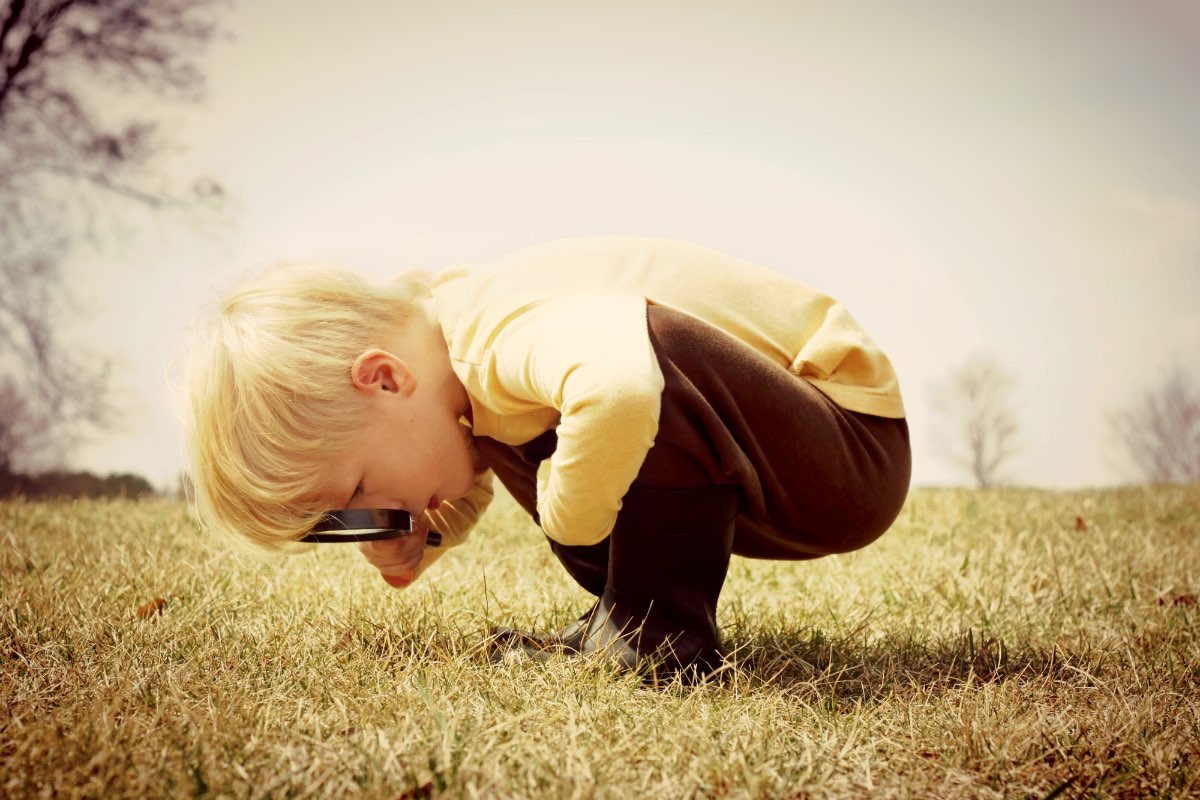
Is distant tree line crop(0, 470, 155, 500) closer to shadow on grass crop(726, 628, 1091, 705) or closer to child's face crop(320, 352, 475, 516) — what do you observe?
child's face crop(320, 352, 475, 516)

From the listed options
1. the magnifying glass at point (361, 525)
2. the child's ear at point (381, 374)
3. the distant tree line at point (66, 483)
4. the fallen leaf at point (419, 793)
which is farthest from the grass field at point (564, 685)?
the distant tree line at point (66, 483)

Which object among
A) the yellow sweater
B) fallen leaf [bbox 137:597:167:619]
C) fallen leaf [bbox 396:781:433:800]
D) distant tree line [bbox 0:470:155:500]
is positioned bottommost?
distant tree line [bbox 0:470:155:500]

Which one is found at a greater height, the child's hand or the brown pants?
the brown pants

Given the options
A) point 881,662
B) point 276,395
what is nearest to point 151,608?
point 276,395

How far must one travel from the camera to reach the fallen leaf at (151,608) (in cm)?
215

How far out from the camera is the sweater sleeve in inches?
60.4

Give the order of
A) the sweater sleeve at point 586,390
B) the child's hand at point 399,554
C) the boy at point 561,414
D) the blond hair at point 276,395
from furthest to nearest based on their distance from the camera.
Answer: the child's hand at point 399,554, the blond hair at point 276,395, the boy at point 561,414, the sweater sleeve at point 586,390

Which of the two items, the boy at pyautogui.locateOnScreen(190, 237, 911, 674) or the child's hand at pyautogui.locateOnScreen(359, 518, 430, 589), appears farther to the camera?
the child's hand at pyautogui.locateOnScreen(359, 518, 430, 589)

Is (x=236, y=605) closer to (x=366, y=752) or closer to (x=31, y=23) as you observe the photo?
(x=366, y=752)

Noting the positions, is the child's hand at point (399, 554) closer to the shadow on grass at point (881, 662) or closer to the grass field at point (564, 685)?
the grass field at point (564, 685)

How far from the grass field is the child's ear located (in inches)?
19.1

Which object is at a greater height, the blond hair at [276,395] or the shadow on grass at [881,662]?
the blond hair at [276,395]

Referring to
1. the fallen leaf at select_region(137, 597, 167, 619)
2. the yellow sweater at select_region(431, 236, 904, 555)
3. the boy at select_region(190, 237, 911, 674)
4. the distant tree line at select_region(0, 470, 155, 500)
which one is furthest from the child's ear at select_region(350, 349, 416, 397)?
the distant tree line at select_region(0, 470, 155, 500)

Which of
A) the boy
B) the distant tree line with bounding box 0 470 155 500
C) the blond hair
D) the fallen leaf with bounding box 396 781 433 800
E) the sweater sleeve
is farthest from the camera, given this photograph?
the distant tree line with bounding box 0 470 155 500
